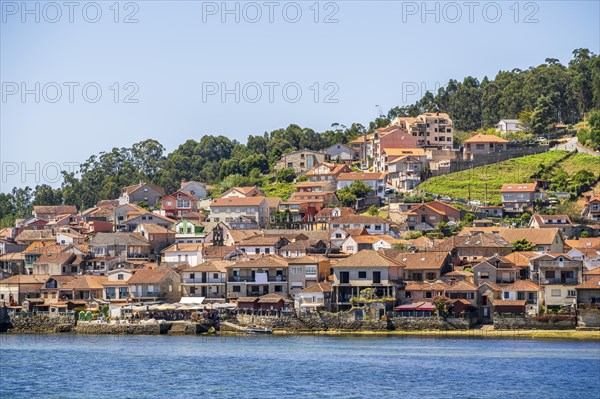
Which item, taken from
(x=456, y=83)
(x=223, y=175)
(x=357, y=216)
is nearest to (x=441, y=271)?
(x=357, y=216)

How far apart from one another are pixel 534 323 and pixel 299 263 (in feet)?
49.5

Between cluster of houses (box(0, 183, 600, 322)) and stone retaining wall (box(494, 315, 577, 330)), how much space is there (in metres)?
0.89

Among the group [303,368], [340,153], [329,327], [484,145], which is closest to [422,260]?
[329,327]

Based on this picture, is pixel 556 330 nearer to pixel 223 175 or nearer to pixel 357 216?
pixel 357 216

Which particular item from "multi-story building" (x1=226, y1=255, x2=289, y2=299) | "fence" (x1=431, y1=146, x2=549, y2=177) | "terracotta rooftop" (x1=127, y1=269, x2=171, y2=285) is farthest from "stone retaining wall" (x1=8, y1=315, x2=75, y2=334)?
"fence" (x1=431, y1=146, x2=549, y2=177)

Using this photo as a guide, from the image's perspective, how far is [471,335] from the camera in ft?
207

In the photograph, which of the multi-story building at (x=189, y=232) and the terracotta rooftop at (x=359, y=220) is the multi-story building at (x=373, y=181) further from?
the multi-story building at (x=189, y=232)

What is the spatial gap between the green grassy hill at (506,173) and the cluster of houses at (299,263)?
19.2 ft

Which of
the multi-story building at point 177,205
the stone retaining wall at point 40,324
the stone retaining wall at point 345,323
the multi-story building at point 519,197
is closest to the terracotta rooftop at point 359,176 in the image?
the multi-story building at point 519,197

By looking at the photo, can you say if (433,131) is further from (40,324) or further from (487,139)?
(40,324)

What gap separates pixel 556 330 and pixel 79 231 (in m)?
47.3

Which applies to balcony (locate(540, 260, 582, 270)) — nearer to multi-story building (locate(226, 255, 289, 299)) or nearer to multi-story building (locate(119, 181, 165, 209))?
multi-story building (locate(226, 255, 289, 299))

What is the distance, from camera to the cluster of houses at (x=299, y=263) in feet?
216

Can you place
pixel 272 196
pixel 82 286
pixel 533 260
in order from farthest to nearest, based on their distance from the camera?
1. pixel 272 196
2. pixel 82 286
3. pixel 533 260
